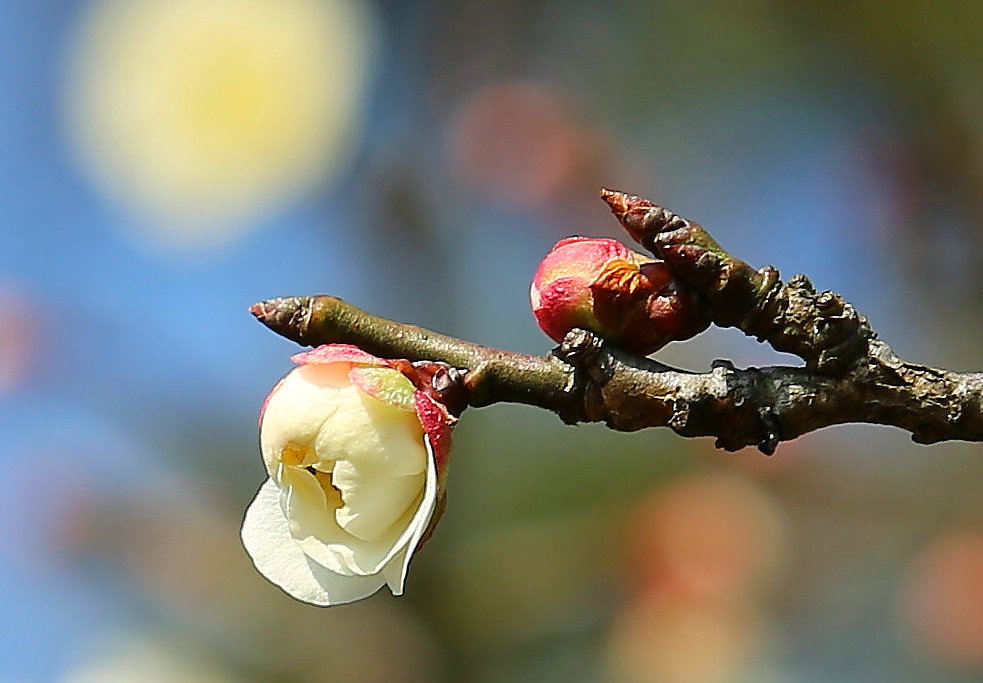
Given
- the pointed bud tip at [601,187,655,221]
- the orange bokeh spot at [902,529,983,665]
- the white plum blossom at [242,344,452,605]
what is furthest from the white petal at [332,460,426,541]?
the orange bokeh spot at [902,529,983,665]

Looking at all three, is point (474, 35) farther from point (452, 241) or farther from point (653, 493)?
point (653, 493)

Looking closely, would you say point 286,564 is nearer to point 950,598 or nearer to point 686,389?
point 686,389

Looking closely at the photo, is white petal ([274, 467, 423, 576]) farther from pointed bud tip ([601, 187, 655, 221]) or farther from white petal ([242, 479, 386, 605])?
pointed bud tip ([601, 187, 655, 221])

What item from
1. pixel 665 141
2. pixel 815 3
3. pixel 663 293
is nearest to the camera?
pixel 663 293

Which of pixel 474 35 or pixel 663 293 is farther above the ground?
pixel 474 35

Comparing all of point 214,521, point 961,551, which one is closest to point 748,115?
point 961,551

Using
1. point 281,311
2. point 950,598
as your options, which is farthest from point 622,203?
point 950,598

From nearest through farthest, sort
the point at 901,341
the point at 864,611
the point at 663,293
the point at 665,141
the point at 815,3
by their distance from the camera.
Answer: the point at 663,293 → the point at 901,341 → the point at 864,611 → the point at 815,3 → the point at 665,141

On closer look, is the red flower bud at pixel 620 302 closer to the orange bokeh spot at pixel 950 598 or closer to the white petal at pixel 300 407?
the white petal at pixel 300 407
